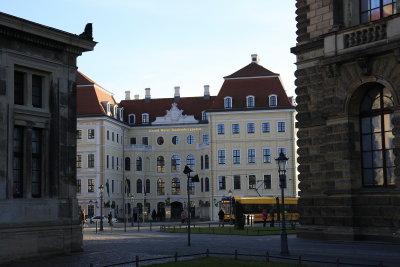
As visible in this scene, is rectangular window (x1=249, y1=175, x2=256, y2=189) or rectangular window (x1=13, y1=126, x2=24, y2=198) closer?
rectangular window (x1=13, y1=126, x2=24, y2=198)

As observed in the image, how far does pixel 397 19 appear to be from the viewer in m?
25.1

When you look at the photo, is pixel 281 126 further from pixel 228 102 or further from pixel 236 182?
pixel 236 182

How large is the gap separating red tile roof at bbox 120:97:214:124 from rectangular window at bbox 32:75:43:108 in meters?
74.9

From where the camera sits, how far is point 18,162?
74.3 feet

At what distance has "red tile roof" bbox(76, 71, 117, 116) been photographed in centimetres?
9000

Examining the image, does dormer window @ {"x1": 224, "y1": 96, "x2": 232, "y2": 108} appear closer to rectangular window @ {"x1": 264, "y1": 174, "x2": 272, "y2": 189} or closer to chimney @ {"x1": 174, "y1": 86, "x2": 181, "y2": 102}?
rectangular window @ {"x1": 264, "y1": 174, "x2": 272, "y2": 189}

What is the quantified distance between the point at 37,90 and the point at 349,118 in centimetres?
1323

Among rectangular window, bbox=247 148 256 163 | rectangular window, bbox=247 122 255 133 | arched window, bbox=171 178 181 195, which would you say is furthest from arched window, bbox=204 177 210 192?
rectangular window, bbox=247 122 255 133

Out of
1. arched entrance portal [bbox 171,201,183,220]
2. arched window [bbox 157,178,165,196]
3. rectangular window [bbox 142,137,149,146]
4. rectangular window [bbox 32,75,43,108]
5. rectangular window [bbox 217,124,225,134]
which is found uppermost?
rectangular window [bbox 217,124,225,134]

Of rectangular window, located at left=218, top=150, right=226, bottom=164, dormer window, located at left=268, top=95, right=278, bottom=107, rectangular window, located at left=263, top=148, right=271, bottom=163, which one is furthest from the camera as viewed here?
rectangular window, located at left=218, top=150, right=226, bottom=164

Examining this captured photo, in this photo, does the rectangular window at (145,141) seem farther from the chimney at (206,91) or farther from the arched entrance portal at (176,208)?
the chimney at (206,91)

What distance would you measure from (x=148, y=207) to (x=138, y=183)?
403cm

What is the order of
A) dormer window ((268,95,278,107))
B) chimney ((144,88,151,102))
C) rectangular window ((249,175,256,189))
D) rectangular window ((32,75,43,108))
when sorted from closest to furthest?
rectangular window ((32,75,43,108)), dormer window ((268,95,278,107)), rectangular window ((249,175,256,189)), chimney ((144,88,151,102))

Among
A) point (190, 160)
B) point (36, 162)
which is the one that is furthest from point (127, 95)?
point (36, 162)
